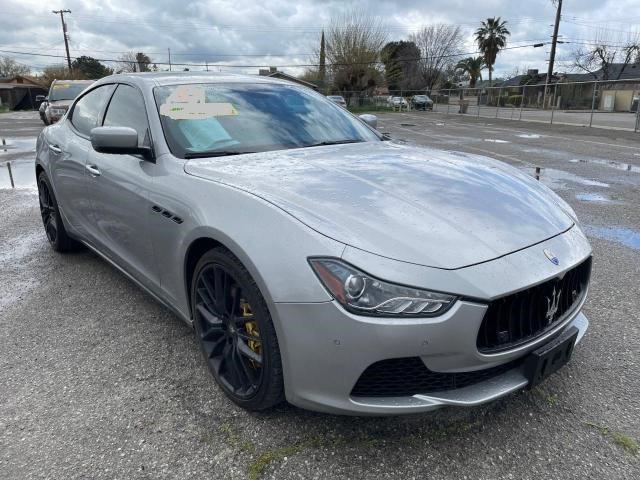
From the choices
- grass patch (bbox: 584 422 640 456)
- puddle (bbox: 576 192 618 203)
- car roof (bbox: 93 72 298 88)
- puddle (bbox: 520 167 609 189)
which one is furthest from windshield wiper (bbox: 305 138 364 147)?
puddle (bbox: 520 167 609 189)

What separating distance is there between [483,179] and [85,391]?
2.23 m

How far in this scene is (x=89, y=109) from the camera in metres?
3.86

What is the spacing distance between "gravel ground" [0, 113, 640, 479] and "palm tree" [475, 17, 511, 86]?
5880 centimetres

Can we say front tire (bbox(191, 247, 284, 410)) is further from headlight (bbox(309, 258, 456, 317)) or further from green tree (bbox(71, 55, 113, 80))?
green tree (bbox(71, 55, 113, 80))

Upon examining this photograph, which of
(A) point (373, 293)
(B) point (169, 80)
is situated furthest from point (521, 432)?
(B) point (169, 80)

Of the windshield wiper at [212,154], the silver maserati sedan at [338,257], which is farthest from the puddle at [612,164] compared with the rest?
the windshield wiper at [212,154]

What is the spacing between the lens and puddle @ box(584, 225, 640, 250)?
15.2ft

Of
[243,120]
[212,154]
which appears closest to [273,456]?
[212,154]

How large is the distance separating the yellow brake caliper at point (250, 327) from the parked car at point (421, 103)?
3963 centimetres

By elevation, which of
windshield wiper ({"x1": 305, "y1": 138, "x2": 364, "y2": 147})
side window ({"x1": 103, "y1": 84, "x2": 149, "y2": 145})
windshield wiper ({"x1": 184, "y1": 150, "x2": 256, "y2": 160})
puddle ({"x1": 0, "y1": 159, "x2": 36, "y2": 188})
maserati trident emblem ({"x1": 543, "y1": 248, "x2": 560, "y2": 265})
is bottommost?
puddle ({"x1": 0, "y1": 159, "x2": 36, "y2": 188})

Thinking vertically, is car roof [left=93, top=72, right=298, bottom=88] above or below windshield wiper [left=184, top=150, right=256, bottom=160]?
above

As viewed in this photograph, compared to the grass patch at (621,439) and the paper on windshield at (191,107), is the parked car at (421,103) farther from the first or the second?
the grass patch at (621,439)

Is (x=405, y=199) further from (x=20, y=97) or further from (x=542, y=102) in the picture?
(x=20, y=97)

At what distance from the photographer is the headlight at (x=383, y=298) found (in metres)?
1.70
